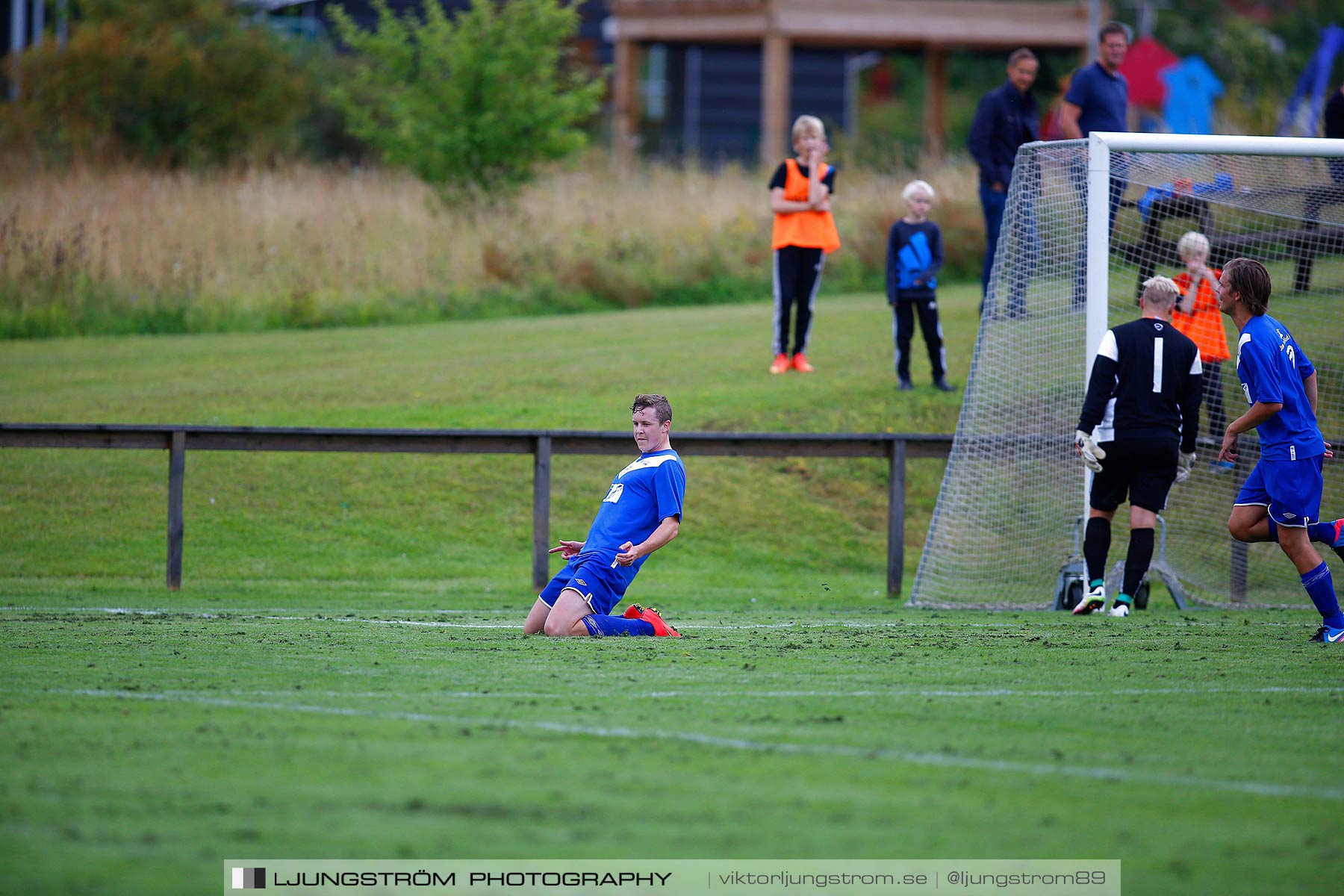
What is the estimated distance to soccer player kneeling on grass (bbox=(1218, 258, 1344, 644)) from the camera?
308 inches

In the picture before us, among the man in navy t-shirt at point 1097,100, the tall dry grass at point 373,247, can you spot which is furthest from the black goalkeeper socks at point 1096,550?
the tall dry grass at point 373,247

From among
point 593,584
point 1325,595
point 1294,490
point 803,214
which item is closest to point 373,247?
point 803,214

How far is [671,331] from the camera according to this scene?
1839 centimetres

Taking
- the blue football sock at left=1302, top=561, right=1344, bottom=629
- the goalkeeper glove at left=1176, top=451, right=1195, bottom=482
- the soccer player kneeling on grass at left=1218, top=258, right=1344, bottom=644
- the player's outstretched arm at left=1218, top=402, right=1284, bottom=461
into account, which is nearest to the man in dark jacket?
the goalkeeper glove at left=1176, top=451, right=1195, bottom=482

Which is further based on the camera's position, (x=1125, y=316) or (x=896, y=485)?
(x=1125, y=316)

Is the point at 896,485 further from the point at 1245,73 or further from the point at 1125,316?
the point at 1245,73

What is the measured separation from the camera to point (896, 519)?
37.9ft

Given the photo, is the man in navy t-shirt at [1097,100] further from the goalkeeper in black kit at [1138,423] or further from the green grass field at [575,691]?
the goalkeeper in black kit at [1138,423]

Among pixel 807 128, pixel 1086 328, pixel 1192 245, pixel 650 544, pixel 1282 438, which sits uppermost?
pixel 807 128

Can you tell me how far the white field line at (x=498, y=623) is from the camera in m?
8.73

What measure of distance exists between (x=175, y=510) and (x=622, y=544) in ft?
15.0

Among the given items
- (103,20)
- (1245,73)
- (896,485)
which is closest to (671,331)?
(896,485)

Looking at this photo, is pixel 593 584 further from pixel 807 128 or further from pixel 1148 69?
pixel 1148 69

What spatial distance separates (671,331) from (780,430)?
175 inches
